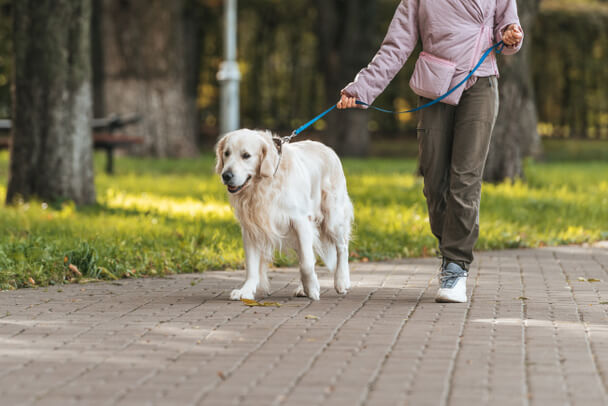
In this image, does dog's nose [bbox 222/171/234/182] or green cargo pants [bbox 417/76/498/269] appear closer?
dog's nose [bbox 222/171/234/182]

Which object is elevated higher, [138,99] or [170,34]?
[170,34]

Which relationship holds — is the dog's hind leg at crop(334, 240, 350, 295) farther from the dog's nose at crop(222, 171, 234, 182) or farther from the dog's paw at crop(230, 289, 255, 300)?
the dog's nose at crop(222, 171, 234, 182)

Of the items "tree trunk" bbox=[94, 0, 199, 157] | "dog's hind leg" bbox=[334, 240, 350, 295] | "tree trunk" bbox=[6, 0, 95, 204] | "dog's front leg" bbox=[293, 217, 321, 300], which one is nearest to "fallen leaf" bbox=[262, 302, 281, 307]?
"dog's front leg" bbox=[293, 217, 321, 300]

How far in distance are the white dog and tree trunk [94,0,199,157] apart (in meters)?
15.9

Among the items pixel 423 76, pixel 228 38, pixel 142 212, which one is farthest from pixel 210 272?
pixel 228 38

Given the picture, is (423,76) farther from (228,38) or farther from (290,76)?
(290,76)

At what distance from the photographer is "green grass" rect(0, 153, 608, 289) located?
765 cm

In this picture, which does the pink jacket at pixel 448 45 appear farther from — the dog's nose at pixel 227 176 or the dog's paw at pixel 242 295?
the dog's paw at pixel 242 295

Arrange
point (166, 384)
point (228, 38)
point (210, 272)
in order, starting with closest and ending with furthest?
1. point (166, 384)
2. point (210, 272)
3. point (228, 38)

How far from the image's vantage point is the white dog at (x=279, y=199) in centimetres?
616

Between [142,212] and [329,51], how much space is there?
48.2 feet

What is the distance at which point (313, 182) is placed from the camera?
21.8 feet

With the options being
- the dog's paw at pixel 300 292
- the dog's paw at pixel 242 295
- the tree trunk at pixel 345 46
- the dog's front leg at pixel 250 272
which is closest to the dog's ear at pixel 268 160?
the dog's front leg at pixel 250 272

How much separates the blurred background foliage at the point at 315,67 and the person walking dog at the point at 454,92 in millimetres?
18978
